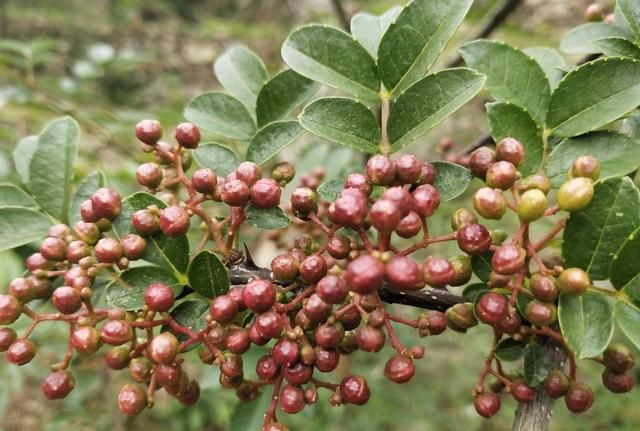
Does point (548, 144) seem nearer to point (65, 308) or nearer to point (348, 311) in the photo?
point (348, 311)

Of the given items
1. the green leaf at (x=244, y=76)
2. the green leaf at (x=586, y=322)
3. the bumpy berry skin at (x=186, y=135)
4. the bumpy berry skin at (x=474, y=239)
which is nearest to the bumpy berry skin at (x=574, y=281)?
the green leaf at (x=586, y=322)

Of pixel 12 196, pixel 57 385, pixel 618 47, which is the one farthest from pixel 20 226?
pixel 618 47

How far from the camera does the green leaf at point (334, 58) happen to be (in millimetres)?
1349

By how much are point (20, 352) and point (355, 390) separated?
0.76m

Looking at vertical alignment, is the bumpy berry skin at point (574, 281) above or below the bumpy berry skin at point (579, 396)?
above

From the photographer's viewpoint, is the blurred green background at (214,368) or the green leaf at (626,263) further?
the blurred green background at (214,368)

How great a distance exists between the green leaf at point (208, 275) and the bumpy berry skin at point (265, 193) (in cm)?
16

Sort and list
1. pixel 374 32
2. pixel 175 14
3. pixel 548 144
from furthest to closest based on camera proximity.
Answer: pixel 175 14, pixel 374 32, pixel 548 144

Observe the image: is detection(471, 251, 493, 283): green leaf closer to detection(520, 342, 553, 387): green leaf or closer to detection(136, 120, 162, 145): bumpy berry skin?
detection(520, 342, 553, 387): green leaf

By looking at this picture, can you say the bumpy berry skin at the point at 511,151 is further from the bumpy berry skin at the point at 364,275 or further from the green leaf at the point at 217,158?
the green leaf at the point at 217,158

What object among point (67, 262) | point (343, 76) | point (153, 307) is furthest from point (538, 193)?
point (67, 262)

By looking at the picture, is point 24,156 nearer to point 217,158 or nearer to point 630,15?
point 217,158

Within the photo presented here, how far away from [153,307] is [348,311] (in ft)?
1.35

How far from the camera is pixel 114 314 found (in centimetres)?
124
